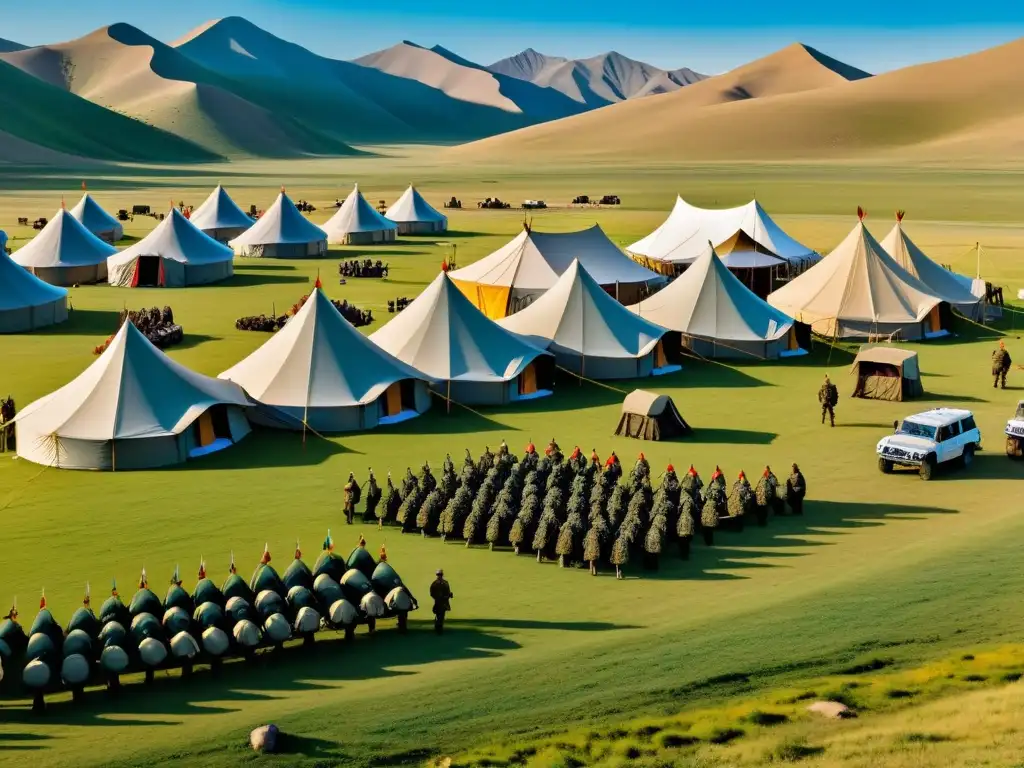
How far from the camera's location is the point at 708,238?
70.9m

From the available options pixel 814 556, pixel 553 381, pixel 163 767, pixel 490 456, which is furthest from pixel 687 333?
pixel 163 767

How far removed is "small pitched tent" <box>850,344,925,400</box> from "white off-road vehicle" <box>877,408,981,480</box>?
7.65m

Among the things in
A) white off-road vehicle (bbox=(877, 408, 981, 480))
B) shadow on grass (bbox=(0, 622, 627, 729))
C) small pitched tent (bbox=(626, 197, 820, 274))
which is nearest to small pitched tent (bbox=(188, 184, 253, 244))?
small pitched tent (bbox=(626, 197, 820, 274))

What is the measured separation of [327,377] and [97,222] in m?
56.2

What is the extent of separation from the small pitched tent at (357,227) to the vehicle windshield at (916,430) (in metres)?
62.6

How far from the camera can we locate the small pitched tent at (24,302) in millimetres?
54344

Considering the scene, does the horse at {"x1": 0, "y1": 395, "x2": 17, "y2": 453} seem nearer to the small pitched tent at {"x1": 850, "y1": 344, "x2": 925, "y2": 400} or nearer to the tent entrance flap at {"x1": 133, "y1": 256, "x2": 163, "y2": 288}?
the small pitched tent at {"x1": 850, "y1": 344, "x2": 925, "y2": 400}

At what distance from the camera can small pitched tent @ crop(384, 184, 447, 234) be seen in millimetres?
99688

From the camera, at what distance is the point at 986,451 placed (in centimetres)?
3544

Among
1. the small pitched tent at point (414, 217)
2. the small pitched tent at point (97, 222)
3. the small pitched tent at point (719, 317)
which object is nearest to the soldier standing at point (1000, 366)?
the small pitched tent at point (719, 317)

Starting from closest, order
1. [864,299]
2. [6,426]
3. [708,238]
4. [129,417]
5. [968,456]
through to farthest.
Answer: [129,417], [968,456], [6,426], [864,299], [708,238]

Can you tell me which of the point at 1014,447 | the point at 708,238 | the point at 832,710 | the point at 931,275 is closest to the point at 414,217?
the point at 708,238

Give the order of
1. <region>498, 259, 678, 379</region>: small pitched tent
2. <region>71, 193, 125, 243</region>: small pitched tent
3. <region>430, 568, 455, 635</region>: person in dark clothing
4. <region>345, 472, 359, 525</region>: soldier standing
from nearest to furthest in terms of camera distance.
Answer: <region>430, 568, 455, 635</region>: person in dark clothing
<region>345, 472, 359, 525</region>: soldier standing
<region>498, 259, 678, 379</region>: small pitched tent
<region>71, 193, 125, 243</region>: small pitched tent

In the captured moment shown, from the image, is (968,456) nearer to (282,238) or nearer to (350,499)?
(350,499)
